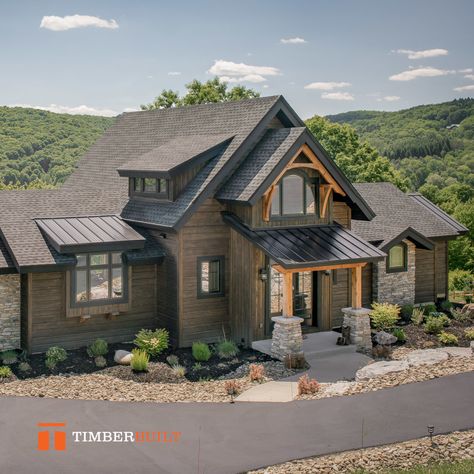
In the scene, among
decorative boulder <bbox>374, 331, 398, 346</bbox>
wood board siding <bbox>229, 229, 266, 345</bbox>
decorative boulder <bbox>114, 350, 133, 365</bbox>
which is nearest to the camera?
decorative boulder <bbox>114, 350, 133, 365</bbox>

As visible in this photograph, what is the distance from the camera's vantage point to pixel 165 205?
77.5 feet

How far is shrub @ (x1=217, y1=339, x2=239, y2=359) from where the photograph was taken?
21.7 m

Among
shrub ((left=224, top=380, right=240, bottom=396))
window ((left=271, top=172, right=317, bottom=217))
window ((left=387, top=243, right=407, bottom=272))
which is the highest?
window ((left=271, top=172, right=317, bottom=217))

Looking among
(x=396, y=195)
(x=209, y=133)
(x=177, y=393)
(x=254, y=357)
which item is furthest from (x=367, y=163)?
(x=177, y=393)

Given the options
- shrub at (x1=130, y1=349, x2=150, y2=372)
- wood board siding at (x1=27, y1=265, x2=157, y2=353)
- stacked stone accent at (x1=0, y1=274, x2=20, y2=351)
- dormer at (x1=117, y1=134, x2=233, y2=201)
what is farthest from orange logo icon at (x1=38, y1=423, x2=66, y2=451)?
dormer at (x1=117, y1=134, x2=233, y2=201)

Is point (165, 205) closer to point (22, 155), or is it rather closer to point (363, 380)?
point (363, 380)

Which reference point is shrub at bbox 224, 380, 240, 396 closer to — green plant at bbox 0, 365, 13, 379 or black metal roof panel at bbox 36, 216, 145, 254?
green plant at bbox 0, 365, 13, 379

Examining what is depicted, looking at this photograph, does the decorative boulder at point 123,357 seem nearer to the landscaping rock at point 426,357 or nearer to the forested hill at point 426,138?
the landscaping rock at point 426,357

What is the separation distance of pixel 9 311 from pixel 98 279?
8.65 ft

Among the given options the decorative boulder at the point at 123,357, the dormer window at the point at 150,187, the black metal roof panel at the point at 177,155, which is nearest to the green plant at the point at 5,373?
the decorative boulder at the point at 123,357

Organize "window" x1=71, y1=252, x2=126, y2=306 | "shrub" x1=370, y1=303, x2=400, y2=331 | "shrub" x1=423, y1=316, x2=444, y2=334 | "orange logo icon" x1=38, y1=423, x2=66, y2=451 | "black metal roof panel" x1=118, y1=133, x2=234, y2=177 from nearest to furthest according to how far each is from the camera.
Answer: "orange logo icon" x1=38, y1=423, x2=66, y2=451 → "window" x1=71, y1=252, x2=126, y2=306 → "black metal roof panel" x1=118, y1=133, x2=234, y2=177 → "shrub" x1=370, y1=303, x2=400, y2=331 → "shrub" x1=423, y1=316, x2=444, y2=334

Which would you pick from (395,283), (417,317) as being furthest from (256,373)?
(395,283)

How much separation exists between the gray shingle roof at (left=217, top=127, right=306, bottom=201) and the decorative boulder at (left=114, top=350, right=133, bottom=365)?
17.3 feet

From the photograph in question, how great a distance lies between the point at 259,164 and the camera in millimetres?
22812
